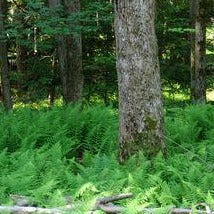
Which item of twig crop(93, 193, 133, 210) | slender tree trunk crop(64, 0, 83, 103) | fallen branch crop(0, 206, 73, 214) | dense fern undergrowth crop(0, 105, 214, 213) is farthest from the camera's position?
slender tree trunk crop(64, 0, 83, 103)

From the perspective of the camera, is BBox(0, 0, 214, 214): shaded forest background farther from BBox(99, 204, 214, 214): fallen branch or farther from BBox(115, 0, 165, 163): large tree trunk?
BBox(115, 0, 165, 163): large tree trunk

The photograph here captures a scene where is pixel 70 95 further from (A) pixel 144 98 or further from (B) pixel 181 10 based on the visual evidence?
(B) pixel 181 10

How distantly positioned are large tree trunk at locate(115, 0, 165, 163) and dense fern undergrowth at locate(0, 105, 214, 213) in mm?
326

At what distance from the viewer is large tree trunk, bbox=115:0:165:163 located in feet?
20.4

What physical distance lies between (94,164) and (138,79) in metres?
1.38

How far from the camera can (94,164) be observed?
254 inches

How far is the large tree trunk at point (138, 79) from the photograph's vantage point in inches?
245

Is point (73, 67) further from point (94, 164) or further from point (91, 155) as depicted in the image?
point (94, 164)

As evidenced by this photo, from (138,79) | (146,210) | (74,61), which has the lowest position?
(146,210)

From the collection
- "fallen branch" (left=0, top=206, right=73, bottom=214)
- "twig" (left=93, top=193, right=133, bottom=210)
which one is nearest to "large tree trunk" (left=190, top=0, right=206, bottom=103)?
"twig" (left=93, top=193, right=133, bottom=210)

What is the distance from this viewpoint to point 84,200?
4941 millimetres

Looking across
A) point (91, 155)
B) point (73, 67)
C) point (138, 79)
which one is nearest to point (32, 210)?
point (138, 79)

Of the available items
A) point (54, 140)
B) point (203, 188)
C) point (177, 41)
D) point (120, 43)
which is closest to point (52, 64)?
point (177, 41)

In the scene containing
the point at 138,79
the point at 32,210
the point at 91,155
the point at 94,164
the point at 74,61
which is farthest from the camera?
the point at 74,61
